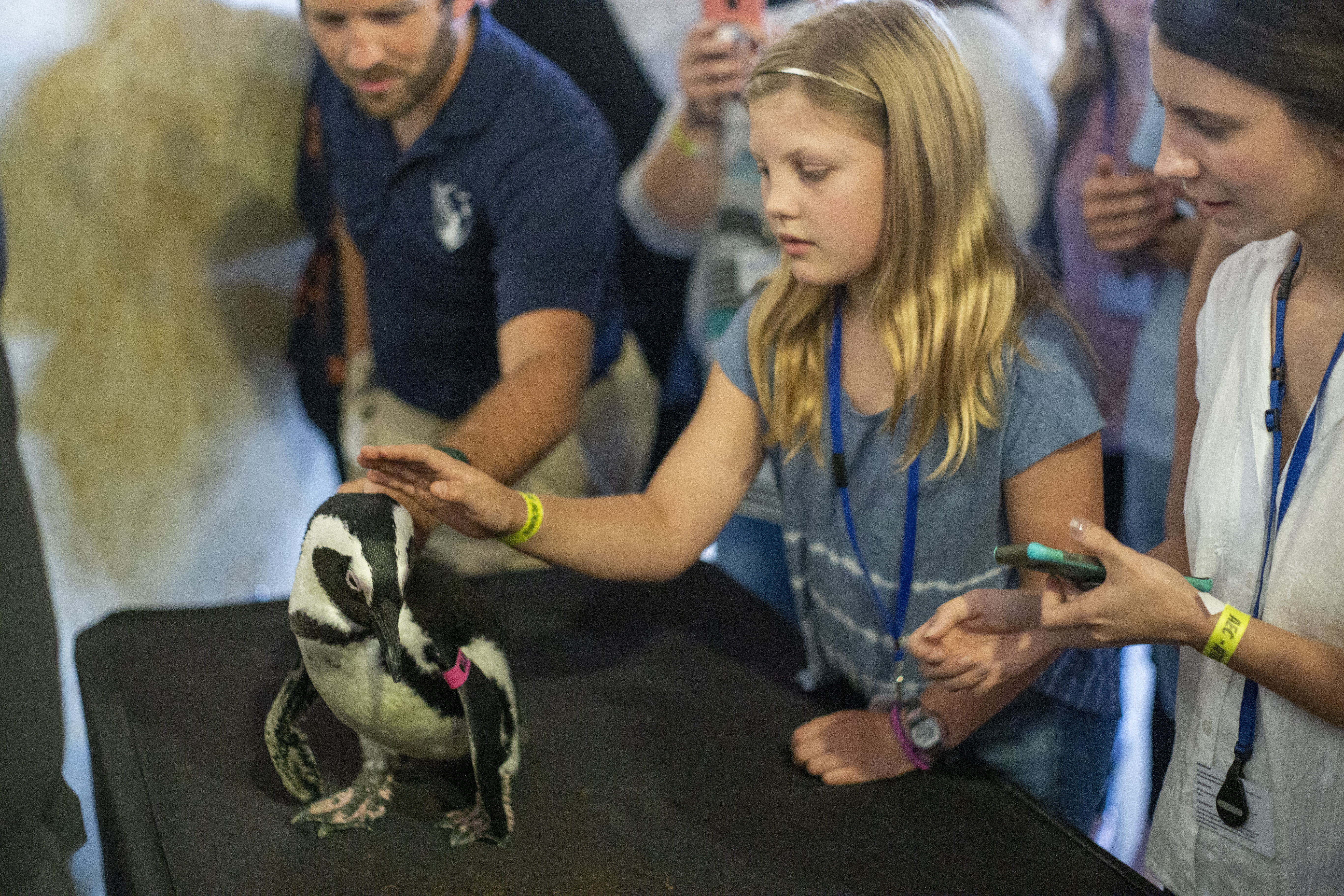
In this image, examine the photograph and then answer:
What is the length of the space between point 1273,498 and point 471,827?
26.0 inches

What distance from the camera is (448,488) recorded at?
35.6 inches

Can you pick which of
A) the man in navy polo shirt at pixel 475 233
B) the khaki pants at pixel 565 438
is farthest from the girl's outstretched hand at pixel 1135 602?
the khaki pants at pixel 565 438

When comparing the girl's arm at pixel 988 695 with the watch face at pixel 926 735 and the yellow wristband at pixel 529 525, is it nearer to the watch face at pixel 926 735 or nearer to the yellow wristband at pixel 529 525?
the watch face at pixel 926 735

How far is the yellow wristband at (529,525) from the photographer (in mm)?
970

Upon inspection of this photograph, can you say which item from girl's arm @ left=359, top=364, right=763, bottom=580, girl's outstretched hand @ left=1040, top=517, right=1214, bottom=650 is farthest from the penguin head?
girl's outstretched hand @ left=1040, top=517, right=1214, bottom=650

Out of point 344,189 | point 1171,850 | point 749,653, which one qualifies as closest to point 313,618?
point 749,653

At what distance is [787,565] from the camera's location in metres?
1.48

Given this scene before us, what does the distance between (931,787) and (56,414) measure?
1.35 metres

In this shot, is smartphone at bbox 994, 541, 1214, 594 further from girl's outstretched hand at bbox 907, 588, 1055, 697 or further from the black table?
the black table

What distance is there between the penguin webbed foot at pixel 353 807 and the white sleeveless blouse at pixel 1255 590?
0.64 metres

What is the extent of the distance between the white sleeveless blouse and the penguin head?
608mm

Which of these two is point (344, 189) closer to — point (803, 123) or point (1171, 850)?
point (803, 123)

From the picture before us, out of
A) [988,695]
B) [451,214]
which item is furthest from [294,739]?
[451,214]

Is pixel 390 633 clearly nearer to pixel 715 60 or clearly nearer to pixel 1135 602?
pixel 1135 602
